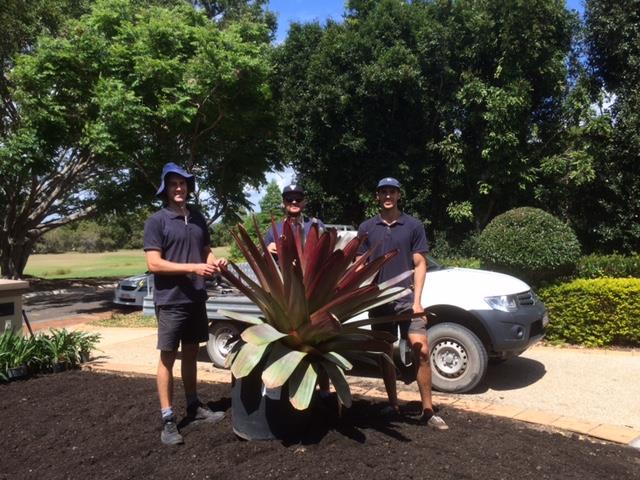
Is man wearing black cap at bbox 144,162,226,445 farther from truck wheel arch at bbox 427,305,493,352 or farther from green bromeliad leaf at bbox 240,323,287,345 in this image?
truck wheel arch at bbox 427,305,493,352

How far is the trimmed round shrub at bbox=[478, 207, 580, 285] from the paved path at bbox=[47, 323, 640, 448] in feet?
3.57

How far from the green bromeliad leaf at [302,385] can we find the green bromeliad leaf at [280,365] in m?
0.08

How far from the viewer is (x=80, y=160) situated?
58.5 ft

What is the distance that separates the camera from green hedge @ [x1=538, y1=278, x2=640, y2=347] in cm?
748

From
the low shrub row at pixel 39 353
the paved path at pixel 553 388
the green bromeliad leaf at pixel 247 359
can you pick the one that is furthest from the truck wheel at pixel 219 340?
the green bromeliad leaf at pixel 247 359

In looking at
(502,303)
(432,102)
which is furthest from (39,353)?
(432,102)

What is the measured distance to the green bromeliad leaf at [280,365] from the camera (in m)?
Answer: 3.31

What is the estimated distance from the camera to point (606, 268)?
837 centimetres

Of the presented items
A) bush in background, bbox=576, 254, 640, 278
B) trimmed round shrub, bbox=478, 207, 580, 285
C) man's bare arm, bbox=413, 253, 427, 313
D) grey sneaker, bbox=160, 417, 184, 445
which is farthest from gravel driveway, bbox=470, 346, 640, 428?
grey sneaker, bbox=160, 417, 184, 445

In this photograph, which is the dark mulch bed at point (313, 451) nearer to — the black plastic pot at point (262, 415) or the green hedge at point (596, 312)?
the black plastic pot at point (262, 415)

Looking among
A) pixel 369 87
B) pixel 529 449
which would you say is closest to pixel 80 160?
pixel 369 87

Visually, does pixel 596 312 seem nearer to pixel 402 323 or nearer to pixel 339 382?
pixel 402 323

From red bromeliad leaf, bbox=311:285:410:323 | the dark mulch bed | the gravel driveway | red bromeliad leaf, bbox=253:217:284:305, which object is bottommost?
the gravel driveway

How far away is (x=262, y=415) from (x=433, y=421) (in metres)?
1.18
